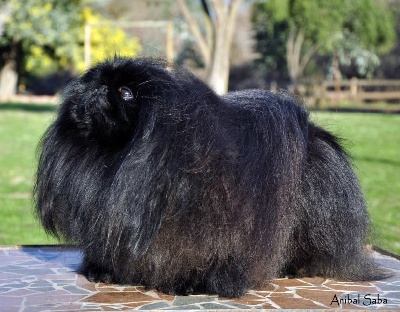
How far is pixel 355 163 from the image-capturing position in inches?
180

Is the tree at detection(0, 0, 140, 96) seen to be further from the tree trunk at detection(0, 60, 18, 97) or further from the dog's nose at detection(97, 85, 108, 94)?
the dog's nose at detection(97, 85, 108, 94)

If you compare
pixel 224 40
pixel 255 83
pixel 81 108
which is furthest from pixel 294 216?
pixel 255 83

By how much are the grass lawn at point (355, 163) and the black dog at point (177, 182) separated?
0.57 m

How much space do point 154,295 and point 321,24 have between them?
117 feet

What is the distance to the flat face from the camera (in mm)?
3447

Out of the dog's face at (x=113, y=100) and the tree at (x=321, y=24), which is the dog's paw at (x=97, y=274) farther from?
the tree at (x=321, y=24)

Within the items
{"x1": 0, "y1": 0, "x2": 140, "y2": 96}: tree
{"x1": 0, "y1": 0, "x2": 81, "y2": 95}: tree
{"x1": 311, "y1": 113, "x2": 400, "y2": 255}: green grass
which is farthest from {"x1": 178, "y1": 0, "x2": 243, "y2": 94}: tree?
{"x1": 0, "y1": 0, "x2": 81, "y2": 95}: tree

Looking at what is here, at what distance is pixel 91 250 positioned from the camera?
356 cm

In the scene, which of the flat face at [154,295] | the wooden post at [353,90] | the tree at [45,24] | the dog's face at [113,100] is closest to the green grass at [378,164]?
the flat face at [154,295]

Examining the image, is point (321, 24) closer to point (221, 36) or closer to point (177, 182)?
point (221, 36)

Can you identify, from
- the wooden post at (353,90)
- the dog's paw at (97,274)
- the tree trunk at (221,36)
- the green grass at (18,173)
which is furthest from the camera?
the wooden post at (353,90)

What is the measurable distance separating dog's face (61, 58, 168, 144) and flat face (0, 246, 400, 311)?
0.82 m

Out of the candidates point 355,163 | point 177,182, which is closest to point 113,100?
point 177,182

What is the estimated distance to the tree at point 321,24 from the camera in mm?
36938
